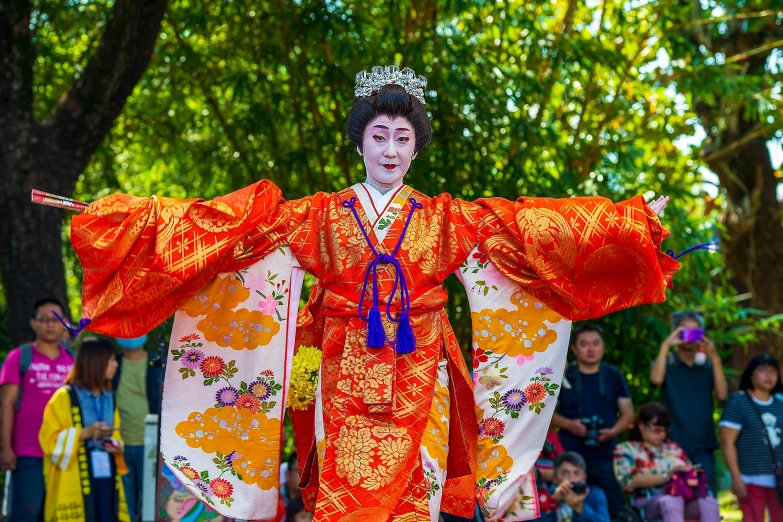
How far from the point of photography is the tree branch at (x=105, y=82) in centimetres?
678

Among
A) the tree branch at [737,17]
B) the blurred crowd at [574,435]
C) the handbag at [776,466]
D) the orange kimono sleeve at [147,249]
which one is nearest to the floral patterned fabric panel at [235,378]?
the orange kimono sleeve at [147,249]

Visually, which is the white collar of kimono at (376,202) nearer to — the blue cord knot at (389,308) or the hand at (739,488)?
the blue cord knot at (389,308)

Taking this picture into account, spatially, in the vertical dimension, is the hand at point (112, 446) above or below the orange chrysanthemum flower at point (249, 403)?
below

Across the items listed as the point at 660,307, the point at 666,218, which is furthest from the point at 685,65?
the point at 660,307

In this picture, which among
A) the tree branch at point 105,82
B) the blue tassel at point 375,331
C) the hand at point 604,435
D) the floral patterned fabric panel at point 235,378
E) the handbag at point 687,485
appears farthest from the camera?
the tree branch at point 105,82

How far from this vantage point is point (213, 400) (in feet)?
13.6

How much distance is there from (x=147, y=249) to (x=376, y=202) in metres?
0.78

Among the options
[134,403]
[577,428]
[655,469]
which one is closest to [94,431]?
[134,403]

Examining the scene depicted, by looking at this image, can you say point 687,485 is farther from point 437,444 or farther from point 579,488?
point 437,444

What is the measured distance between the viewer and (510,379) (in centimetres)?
421

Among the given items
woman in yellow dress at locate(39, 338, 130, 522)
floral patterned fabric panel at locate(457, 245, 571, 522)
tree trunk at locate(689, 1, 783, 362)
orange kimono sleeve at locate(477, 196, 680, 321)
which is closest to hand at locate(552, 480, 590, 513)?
floral patterned fabric panel at locate(457, 245, 571, 522)

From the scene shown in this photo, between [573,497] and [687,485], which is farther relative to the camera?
[687,485]

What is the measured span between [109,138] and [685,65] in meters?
4.11

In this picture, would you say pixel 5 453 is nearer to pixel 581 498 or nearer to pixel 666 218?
pixel 581 498
